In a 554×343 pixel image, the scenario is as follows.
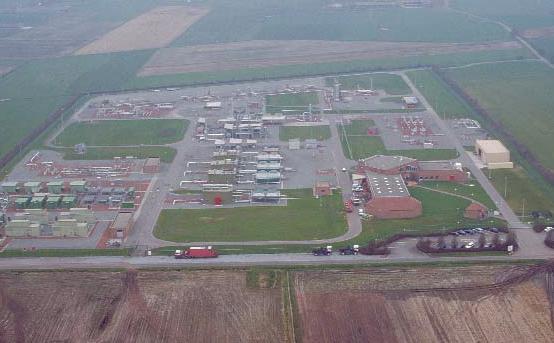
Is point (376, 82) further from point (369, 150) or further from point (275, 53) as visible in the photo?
point (369, 150)

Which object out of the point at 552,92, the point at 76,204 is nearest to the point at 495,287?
the point at 76,204

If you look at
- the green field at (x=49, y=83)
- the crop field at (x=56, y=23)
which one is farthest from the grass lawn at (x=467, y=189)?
the crop field at (x=56, y=23)

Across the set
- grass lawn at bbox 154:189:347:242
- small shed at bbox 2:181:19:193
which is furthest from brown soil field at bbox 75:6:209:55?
grass lawn at bbox 154:189:347:242

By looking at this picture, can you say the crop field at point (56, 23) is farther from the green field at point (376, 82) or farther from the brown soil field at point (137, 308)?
the brown soil field at point (137, 308)

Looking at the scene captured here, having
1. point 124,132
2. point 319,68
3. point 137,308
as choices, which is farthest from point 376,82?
point 137,308

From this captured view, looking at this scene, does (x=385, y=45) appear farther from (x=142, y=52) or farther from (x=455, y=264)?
(x=455, y=264)
